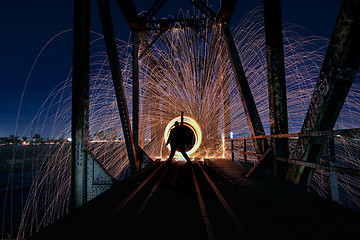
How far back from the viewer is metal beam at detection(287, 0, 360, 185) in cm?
241

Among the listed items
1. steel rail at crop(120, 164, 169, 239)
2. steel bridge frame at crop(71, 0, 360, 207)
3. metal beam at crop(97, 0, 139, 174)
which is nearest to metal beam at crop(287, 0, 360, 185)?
steel bridge frame at crop(71, 0, 360, 207)

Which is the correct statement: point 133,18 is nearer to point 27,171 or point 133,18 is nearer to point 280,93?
point 280,93

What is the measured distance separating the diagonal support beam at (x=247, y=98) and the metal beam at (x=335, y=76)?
1.80 meters

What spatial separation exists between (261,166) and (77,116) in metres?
4.07

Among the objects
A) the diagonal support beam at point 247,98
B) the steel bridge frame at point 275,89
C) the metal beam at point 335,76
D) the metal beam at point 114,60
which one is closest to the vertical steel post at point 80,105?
the steel bridge frame at point 275,89

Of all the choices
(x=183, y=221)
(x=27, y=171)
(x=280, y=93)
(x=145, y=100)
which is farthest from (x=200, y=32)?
(x=27, y=171)

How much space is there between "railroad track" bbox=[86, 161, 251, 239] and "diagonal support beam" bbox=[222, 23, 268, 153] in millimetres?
2694

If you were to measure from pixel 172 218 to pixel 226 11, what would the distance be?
7.78 m

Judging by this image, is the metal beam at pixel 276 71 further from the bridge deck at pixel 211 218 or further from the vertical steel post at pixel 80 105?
the vertical steel post at pixel 80 105

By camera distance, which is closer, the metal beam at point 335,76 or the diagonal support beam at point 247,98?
the metal beam at point 335,76

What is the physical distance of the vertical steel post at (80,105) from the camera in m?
3.35

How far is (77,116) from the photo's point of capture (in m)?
3.41

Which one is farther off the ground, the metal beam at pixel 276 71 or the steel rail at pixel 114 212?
the metal beam at pixel 276 71

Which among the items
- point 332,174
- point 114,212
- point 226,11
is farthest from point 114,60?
point 332,174
